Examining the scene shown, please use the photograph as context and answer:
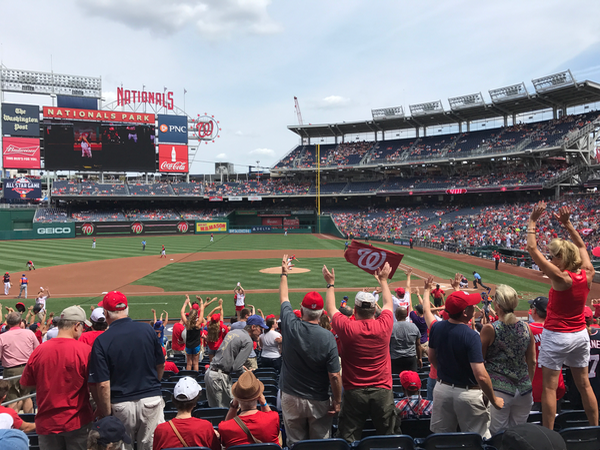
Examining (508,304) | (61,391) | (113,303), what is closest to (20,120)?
(113,303)

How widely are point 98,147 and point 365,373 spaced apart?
65.6 meters

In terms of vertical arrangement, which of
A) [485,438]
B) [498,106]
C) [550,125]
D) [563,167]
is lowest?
[485,438]

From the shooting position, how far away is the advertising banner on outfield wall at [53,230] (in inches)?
2046

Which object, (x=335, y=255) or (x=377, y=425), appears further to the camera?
(x=335, y=255)

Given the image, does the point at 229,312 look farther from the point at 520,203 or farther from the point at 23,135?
the point at 23,135

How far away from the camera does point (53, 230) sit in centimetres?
5275

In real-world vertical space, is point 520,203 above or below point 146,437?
above

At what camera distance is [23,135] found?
56094mm

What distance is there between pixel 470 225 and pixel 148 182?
2184 inches

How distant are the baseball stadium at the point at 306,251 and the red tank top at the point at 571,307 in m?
0.05

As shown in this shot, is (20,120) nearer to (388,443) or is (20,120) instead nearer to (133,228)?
(133,228)

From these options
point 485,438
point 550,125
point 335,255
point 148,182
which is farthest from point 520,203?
point 148,182

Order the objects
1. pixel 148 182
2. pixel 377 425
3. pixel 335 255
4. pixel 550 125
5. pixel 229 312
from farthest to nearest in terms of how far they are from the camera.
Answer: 1. pixel 148 182
2. pixel 550 125
3. pixel 335 255
4. pixel 229 312
5. pixel 377 425

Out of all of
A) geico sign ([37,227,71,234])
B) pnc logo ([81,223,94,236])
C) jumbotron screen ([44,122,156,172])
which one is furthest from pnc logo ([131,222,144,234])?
jumbotron screen ([44,122,156,172])
